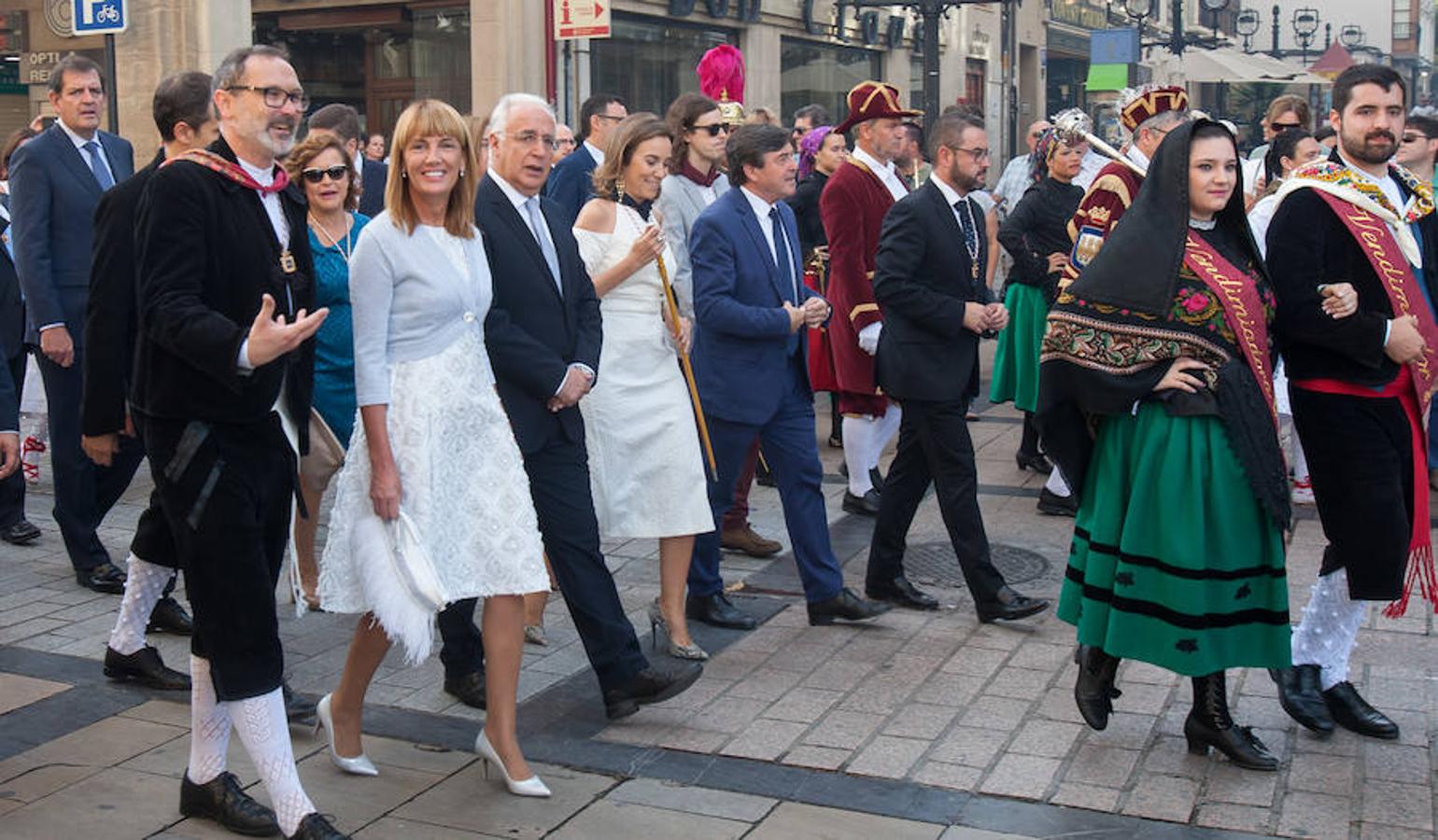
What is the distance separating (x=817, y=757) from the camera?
4973 mm

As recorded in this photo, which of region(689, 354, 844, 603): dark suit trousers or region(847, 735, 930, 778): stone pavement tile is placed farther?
region(689, 354, 844, 603): dark suit trousers

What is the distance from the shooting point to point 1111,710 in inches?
197

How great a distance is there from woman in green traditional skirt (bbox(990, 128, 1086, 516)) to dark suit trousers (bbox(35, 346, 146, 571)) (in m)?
4.34

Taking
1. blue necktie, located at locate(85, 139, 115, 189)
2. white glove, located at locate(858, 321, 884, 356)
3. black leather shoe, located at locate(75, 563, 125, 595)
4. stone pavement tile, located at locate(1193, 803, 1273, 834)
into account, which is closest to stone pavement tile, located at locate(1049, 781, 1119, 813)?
stone pavement tile, located at locate(1193, 803, 1273, 834)

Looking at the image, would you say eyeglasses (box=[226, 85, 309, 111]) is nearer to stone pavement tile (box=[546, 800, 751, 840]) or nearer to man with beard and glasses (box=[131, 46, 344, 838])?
man with beard and glasses (box=[131, 46, 344, 838])

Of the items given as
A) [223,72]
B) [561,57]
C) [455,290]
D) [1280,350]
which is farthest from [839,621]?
[561,57]

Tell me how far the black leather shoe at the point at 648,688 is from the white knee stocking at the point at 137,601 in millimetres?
1491

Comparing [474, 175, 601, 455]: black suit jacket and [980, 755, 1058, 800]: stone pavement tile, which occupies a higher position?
[474, 175, 601, 455]: black suit jacket

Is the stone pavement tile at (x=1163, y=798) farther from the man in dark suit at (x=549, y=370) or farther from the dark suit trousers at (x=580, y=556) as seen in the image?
the dark suit trousers at (x=580, y=556)

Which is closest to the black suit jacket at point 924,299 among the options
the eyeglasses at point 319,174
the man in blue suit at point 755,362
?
the man in blue suit at point 755,362

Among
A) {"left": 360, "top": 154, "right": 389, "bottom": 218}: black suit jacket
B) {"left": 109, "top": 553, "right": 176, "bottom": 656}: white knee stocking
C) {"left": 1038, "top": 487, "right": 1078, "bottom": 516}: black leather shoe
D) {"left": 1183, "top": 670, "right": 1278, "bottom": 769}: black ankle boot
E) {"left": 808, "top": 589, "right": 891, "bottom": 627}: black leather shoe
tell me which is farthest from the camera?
{"left": 360, "top": 154, "right": 389, "bottom": 218}: black suit jacket

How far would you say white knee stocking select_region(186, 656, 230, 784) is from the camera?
4.37m

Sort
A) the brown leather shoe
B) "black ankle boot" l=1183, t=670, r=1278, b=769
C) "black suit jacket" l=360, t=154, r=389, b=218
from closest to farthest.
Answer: "black ankle boot" l=1183, t=670, r=1278, b=769
the brown leather shoe
"black suit jacket" l=360, t=154, r=389, b=218

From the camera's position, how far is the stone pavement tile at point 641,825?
439 centimetres
